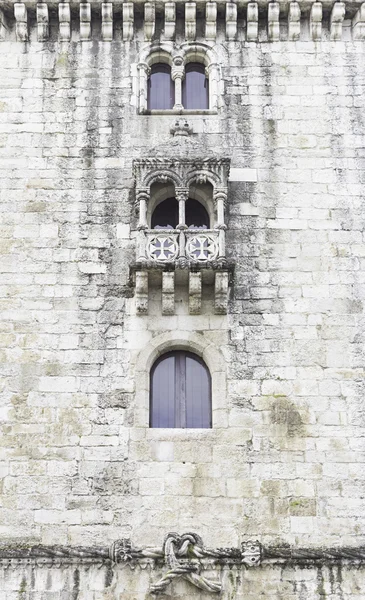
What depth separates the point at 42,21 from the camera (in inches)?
666

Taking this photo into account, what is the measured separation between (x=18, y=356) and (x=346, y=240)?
206 inches

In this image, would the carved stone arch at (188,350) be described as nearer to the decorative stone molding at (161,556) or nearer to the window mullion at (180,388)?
the window mullion at (180,388)

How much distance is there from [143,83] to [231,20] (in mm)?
1962

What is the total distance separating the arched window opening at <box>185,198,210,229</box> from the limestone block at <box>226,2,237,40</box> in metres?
3.23

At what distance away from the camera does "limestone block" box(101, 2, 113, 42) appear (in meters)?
16.8

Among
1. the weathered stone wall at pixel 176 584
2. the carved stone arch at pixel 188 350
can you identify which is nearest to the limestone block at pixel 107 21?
the carved stone arch at pixel 188 350

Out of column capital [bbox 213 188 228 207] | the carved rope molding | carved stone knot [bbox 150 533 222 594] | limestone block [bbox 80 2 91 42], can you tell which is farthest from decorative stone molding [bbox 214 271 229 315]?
limestone block [bbox 80 2 91 42]

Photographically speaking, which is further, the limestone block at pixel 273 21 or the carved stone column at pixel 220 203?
the limestone block at pixel 273 21

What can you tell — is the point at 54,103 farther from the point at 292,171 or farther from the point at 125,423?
the point at 125,423

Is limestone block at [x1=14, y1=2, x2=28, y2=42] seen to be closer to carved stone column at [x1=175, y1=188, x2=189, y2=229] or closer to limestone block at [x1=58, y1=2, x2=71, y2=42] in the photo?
limestone block at [x1=58, y1=2, x2=71, y2=42]

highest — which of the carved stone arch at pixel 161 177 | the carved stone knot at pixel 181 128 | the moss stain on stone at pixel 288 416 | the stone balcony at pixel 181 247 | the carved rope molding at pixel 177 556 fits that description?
the carved stone knot at pixel 181 128

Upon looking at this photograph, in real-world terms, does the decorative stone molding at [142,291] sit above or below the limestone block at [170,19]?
below

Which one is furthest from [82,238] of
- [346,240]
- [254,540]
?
[254,540]

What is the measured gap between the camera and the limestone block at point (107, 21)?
16844 mm
